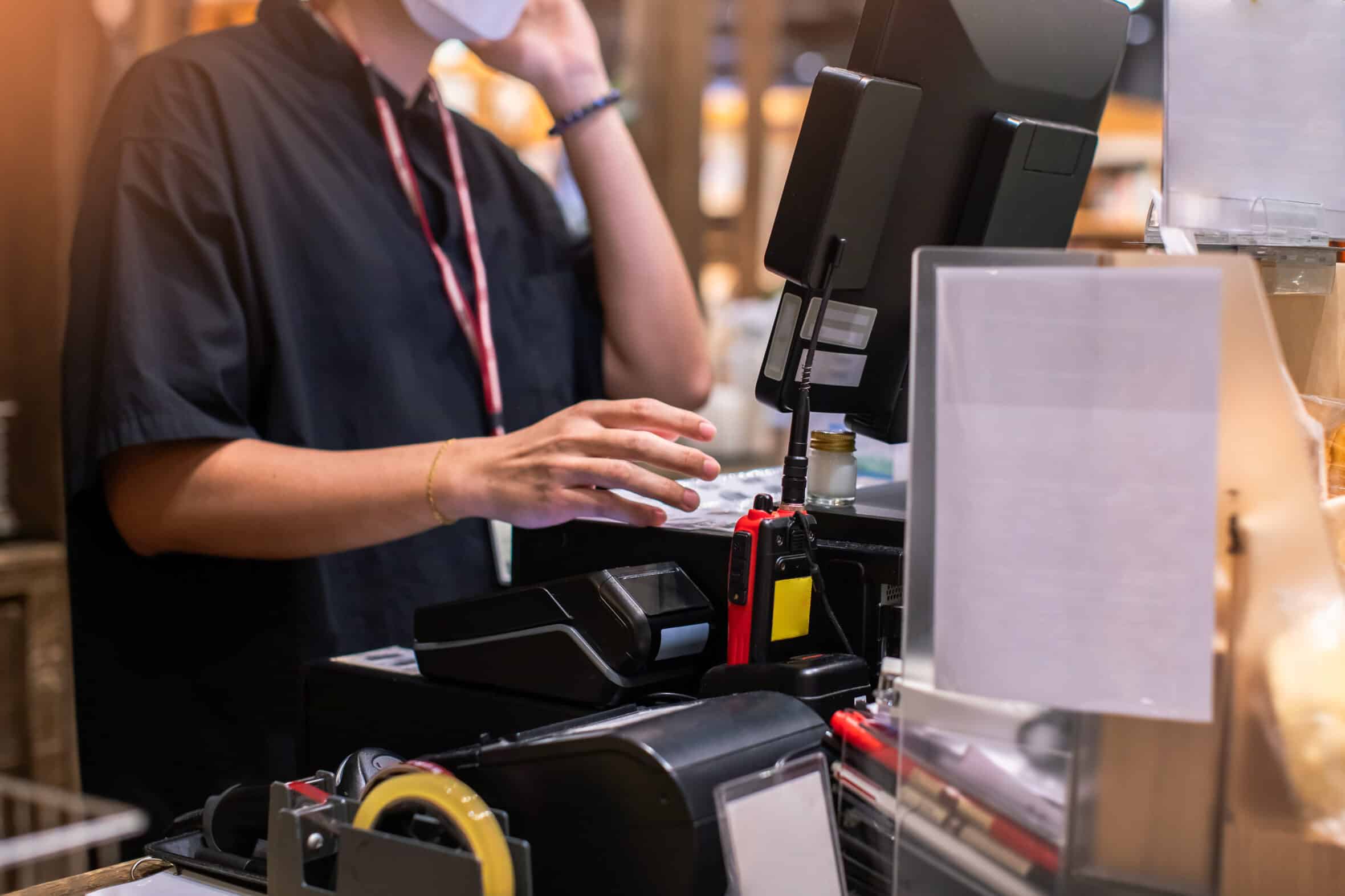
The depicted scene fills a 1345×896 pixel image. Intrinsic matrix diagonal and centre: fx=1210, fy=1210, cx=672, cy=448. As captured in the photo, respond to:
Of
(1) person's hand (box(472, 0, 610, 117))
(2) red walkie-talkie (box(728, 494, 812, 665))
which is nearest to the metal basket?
(1) person's hand (box(472, 0, 610, 117))

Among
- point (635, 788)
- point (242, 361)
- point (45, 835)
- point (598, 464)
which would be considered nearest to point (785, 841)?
point (635, 788)

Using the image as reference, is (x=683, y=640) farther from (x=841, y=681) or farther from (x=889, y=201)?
(x=889, y=201)

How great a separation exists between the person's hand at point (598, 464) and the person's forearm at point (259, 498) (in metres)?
0.20

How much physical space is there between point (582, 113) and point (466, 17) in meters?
0.24

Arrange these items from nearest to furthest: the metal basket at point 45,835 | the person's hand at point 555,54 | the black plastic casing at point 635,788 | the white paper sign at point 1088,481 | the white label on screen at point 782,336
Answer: the white paper sign at point 1088,481 < the black plastic casing at point 635,788 < the white label on screen at point 782,336 < the person's hand at point 555,54 < the metal basket at point 45,835

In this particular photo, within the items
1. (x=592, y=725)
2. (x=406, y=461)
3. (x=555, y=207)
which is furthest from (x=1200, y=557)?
(x=555, y=207)

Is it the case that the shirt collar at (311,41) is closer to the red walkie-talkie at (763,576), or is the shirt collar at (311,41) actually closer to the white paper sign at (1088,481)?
the red walkie-talkie at (763,576)

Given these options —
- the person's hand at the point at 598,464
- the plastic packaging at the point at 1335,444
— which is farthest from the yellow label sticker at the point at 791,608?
the plastic packaging at the point at 1335,444

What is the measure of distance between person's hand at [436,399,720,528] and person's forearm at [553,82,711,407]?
28.3 inches

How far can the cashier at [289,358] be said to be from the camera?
45.8 inches

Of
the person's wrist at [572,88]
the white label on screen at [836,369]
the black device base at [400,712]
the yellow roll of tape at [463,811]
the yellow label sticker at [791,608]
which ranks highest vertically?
the person's wrist at [572,88]

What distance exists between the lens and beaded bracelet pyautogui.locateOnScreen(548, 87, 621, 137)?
160 centimetres

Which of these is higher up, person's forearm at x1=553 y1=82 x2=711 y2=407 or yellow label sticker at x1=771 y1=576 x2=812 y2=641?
person's forearm at x1=553 y1=82 x2=711 y2=407

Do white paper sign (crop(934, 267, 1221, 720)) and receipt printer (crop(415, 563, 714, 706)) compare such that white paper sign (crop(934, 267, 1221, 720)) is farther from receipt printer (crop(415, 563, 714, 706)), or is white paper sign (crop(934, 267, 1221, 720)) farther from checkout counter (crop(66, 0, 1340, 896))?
receipt printer (crop(415, 563, 714, 706))
